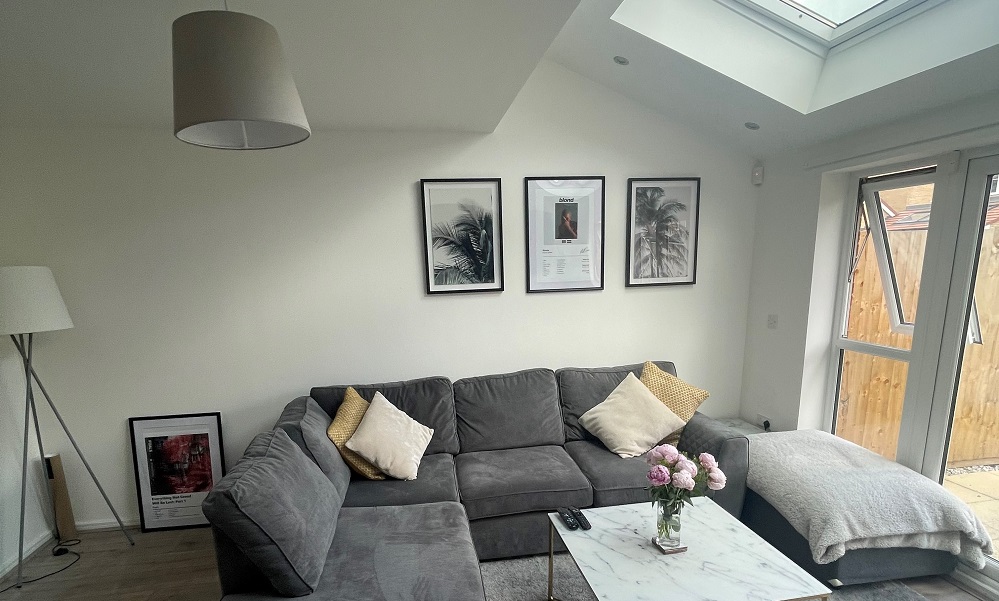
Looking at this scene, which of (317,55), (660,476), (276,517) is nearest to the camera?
(276,517)

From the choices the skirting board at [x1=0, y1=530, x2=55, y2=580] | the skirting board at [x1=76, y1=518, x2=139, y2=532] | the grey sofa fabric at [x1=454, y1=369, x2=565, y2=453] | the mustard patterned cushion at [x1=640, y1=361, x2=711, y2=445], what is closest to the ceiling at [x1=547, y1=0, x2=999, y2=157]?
the mustard patterned cushion at [x1=640, y1=361, x2=711, y2=445]

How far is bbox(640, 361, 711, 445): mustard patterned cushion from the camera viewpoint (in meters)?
2.60

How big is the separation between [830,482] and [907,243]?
4.54 ft

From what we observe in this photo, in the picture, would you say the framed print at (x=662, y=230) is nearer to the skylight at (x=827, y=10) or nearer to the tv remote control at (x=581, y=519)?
the skylight at (x=827, y=10)

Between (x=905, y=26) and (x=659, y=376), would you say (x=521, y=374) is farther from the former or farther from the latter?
(x=905, y=26)

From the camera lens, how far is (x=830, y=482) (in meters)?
2.03

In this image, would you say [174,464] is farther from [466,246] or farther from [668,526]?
[668,526]

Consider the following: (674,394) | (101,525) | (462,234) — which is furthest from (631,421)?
(101,525)

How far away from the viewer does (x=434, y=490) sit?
2195 millimetres

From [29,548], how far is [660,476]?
11.4ft

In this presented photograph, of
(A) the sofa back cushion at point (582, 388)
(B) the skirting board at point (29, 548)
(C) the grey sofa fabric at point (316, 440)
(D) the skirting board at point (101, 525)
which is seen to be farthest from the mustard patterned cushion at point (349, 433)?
(B) the skirting board at point (29, 548)

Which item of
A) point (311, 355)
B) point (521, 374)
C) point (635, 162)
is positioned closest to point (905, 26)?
point (635, 162)

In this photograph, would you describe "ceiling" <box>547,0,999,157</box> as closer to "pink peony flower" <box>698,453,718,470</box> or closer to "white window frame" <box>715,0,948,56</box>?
"white window frame" <box>715,0,948,56</box>

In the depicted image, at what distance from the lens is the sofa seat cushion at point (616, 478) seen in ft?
7.38
